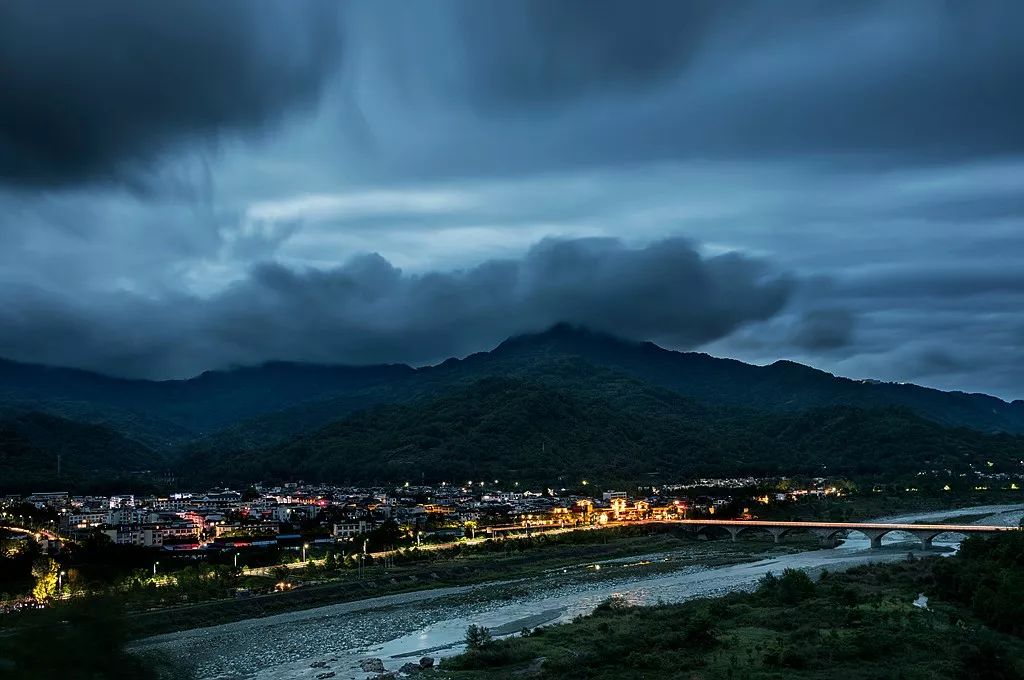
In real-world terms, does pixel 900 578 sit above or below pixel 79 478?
below

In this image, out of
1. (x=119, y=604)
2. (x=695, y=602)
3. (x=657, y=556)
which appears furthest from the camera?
Answer: (x=657, y=556)

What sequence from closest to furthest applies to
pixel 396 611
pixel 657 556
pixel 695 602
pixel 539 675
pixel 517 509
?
pixel 539 675, pixel 695 602, pixel 396 611, pixel 657 556, pixel 517 509

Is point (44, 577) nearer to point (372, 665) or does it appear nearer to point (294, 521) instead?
point (372, 665)

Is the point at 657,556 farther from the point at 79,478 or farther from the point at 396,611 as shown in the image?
the point at 79,478

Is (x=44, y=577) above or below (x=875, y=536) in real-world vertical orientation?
above

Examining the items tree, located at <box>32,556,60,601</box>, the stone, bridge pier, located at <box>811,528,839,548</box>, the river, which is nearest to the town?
tree, located at <box>32,556,60,601</box>

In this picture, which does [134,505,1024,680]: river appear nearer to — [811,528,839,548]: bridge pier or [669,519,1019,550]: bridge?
[669,519,1019,550]: bridge

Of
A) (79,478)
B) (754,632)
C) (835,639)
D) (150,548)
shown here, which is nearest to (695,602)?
(754,632)

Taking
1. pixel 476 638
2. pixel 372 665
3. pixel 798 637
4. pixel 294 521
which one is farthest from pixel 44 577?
pixel 294 521
